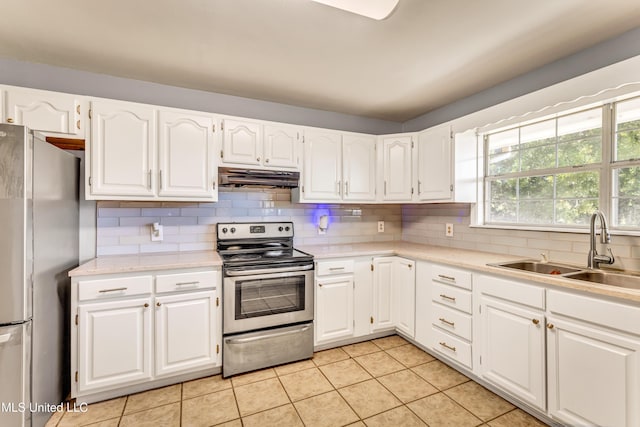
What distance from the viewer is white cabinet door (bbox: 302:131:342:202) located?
285 centimetres

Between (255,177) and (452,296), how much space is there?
6.16 ft

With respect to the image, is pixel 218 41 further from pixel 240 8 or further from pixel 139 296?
pixel 139 296

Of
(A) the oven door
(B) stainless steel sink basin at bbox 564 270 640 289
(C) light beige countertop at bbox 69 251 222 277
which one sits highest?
(C) light beige countertop at bbox 69 251 222 277

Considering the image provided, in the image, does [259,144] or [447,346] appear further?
[259,144]

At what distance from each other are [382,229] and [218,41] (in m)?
2.56

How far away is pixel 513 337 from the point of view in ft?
6.11

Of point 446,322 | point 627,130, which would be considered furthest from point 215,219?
point 627,130

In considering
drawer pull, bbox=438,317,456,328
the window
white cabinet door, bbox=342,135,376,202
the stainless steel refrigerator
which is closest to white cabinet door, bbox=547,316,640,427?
drawer pull, bbox=438,317,456,328

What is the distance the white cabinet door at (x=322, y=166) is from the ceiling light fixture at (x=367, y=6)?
4.36 ft

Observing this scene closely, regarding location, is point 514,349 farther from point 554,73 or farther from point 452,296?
point 554,73

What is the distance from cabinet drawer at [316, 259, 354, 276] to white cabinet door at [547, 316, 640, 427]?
1442mm

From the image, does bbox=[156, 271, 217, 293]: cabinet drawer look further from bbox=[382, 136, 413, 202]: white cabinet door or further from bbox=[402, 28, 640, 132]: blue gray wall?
bbox=[402, 28, 640, 132]: blue gray wall

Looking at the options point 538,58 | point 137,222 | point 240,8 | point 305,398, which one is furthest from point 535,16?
point 137,222

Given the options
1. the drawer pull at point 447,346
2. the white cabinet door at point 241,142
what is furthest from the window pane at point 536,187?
the white cabinet door at point 241,142
